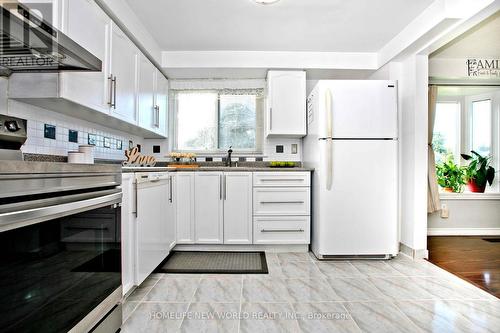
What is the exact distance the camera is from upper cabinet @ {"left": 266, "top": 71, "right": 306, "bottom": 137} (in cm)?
319

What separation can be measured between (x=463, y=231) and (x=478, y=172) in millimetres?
873

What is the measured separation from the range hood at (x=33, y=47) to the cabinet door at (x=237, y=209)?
1.69 metres

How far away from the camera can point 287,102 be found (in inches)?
126

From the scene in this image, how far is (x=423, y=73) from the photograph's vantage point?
271cm

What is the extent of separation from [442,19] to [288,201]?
82.3 inches

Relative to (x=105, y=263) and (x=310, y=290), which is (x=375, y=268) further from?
(x=105, y=263)

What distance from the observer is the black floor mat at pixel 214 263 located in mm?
2357

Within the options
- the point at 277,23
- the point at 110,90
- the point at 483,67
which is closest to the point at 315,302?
the point at 110,90

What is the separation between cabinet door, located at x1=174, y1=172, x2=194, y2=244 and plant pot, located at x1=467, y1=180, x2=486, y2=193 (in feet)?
12.9

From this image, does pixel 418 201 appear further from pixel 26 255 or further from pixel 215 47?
pixel 26 255

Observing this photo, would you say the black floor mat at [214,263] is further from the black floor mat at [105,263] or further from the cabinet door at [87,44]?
the cabinet door at [87,44]

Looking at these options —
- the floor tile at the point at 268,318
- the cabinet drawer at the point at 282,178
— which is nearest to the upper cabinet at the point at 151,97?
the cabinet drawer at the point at 282,178

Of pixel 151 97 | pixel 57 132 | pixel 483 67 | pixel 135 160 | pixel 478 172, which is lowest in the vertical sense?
pixel 478 172

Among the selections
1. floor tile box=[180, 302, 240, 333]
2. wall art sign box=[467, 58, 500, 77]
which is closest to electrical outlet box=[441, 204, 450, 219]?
wall art sign box=[467, 58, 500, 77]
